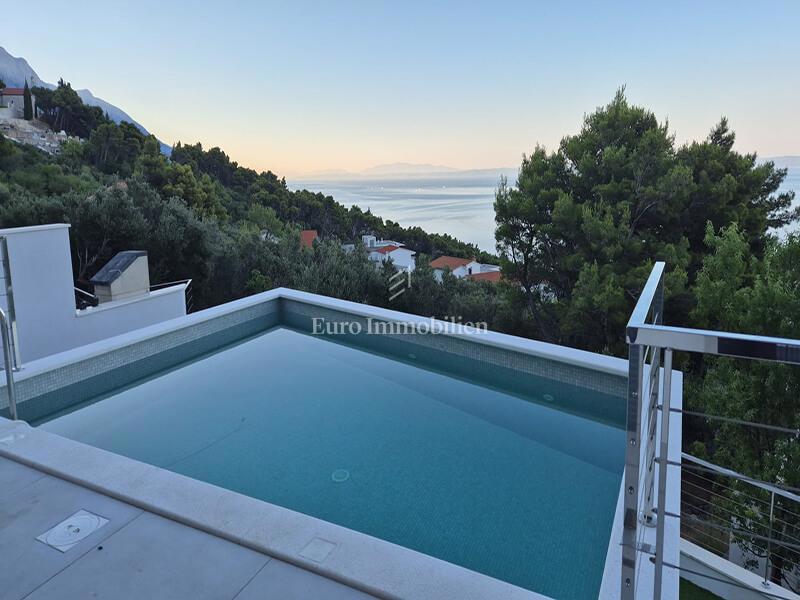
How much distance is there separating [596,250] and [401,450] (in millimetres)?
7945

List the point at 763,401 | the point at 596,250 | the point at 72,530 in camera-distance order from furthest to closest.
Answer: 1. the point at 596,250
2. the point at 763,401
3. the point at 72,530

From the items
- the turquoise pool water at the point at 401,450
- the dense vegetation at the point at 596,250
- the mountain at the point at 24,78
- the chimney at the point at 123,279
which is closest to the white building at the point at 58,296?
the chimney at the point at 123,279

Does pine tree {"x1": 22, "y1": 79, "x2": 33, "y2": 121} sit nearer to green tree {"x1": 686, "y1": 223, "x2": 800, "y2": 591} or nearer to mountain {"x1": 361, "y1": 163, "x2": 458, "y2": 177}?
mountain {"x1": 361, "y1": 163, "x2": 458, "y2": 177}

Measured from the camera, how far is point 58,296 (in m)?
5.64

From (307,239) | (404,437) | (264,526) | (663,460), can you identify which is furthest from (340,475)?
(307,239)

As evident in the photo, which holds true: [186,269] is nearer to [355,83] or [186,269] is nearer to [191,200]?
[355,83]

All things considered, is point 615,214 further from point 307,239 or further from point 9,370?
point 307,239

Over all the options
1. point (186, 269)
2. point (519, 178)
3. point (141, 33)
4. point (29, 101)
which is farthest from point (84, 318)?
point (29, 101)

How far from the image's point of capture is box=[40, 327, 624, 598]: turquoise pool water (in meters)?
2.80

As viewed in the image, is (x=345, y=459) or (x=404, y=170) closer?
(x=345, y=459)

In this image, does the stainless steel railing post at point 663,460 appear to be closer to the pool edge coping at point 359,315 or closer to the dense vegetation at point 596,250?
the pool edge coping at point 359,315

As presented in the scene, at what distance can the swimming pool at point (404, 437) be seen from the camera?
9.34 feet

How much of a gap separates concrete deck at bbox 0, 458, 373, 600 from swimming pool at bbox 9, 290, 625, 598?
1.07 metres

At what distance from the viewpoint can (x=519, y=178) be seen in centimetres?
1211
